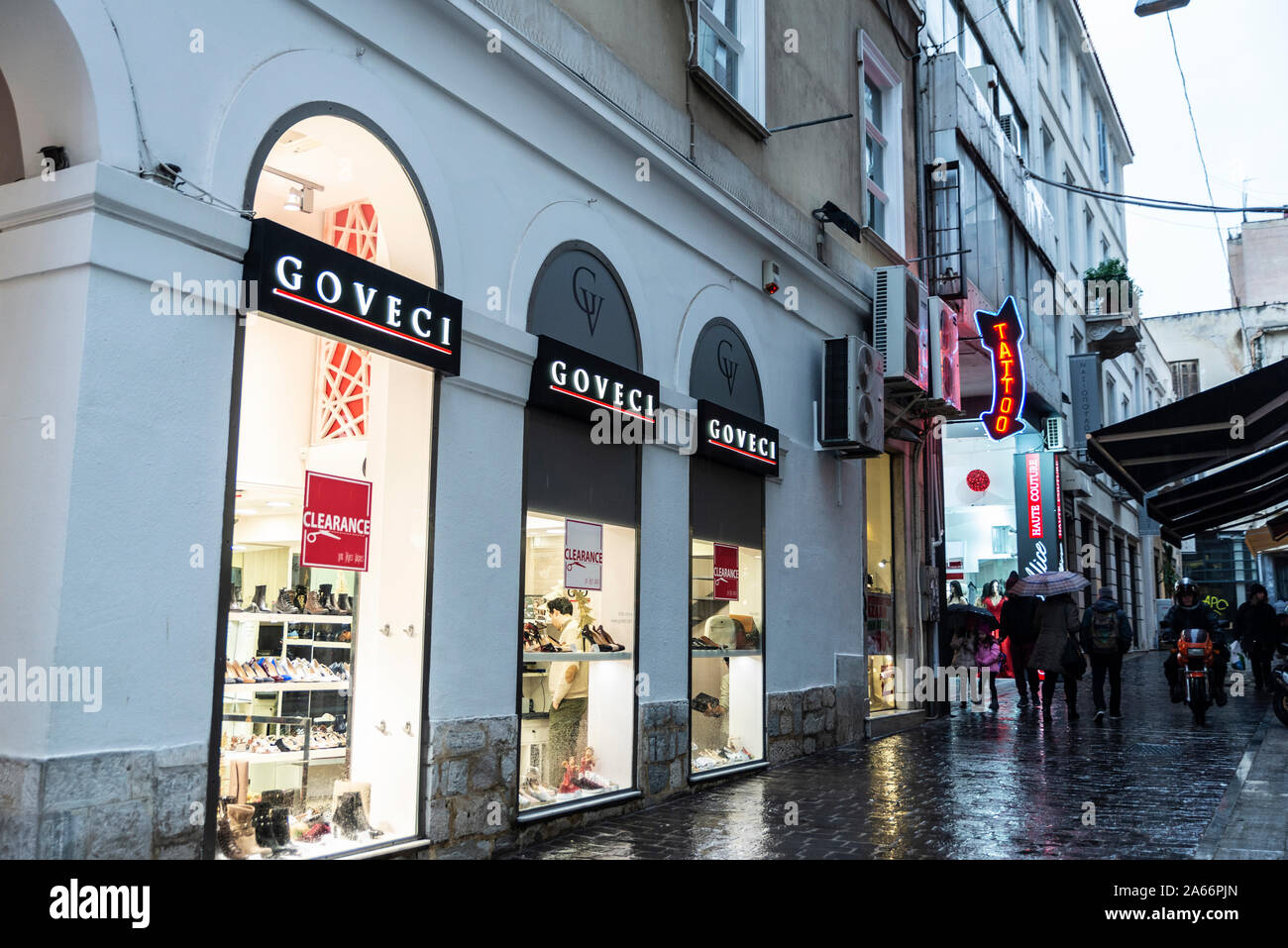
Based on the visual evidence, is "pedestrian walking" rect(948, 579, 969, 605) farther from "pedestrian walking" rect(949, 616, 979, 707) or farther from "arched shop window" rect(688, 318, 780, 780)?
"arched shop window" rect(688, 318, 780, 780)

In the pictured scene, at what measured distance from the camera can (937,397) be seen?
1379cm

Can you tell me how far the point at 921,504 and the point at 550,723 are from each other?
339 inches

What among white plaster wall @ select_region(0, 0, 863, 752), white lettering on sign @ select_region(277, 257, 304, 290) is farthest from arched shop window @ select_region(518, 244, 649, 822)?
white lettering on sign @ select_region(277, 257, 304, 290)

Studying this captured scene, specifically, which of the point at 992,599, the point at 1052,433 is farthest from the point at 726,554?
the point at 1052,433

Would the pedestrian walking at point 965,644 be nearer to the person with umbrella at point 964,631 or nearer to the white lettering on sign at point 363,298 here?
the person with umbrella at point 964,631

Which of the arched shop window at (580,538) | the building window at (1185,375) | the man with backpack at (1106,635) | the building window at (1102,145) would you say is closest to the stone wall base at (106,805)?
the arched shop window at (580,538)

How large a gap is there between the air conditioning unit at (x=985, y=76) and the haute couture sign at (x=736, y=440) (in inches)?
476

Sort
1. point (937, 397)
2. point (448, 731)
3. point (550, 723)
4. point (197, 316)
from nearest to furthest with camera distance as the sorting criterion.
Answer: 1. point (197, 316)
2. point (448, 731)
3. point (550, 723)
4. point (937, 397)

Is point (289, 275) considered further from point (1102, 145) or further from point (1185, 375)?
point (1185, 375)

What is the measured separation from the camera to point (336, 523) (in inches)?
239

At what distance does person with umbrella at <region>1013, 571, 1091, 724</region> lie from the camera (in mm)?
13414
